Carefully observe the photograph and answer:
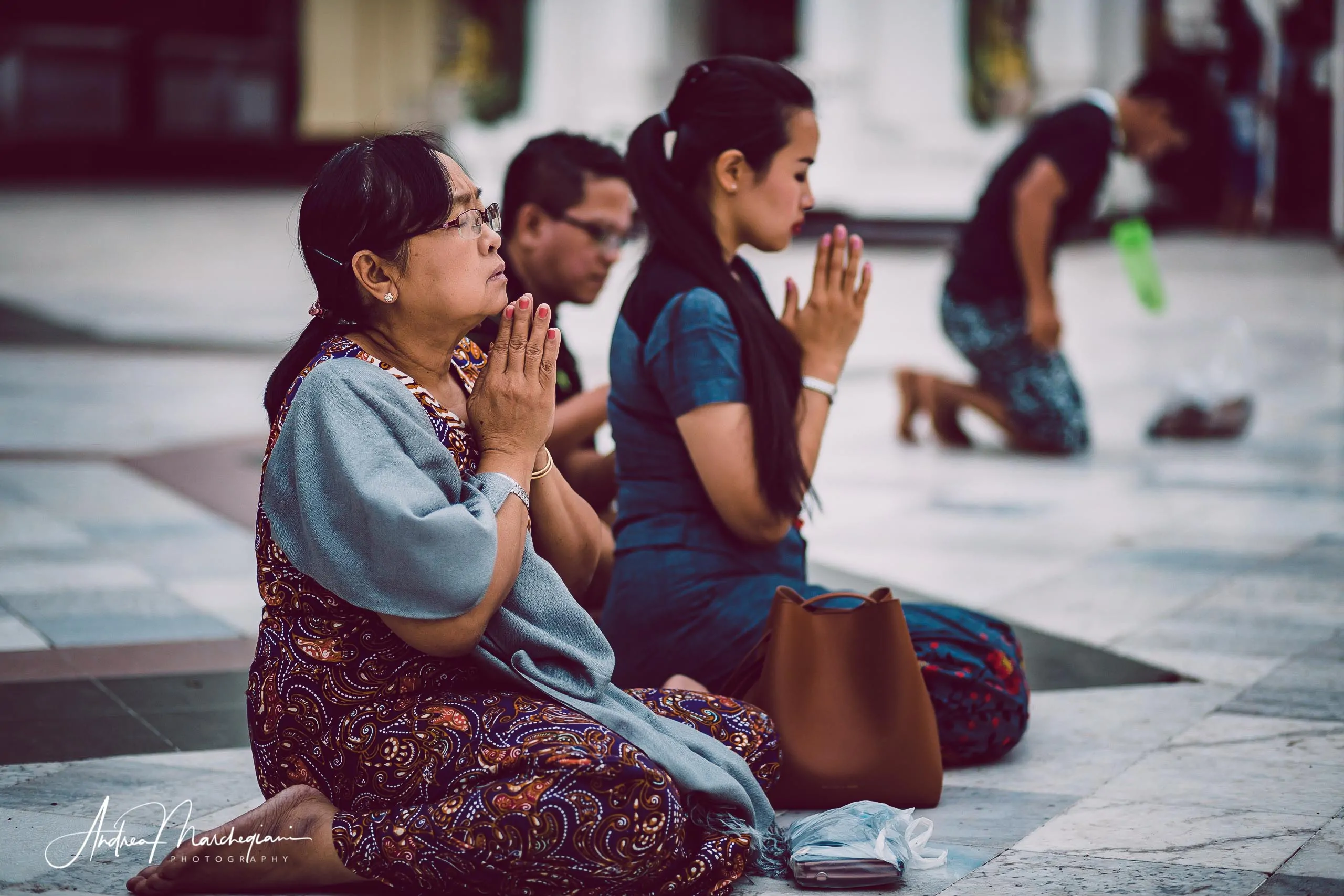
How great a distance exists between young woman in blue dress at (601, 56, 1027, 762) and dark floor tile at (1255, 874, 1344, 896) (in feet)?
2.55

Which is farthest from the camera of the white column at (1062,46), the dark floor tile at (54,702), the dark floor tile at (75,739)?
the white column at (1062,46)

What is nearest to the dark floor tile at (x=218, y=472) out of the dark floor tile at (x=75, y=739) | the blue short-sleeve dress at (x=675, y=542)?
the dark floor tile at (x=75, y=739)

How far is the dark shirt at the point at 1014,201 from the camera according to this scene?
7473 mm

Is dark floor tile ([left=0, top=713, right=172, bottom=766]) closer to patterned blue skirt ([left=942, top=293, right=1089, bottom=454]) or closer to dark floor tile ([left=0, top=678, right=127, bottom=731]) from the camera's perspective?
dark floor tile ([left=0, top=678, right=127, bottom=731])

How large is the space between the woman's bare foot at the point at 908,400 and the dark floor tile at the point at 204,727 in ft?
15.1

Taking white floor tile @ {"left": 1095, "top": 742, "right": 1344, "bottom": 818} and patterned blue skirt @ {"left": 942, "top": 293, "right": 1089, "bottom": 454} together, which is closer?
white floor tile @ {"left": 1095, "top": 742, "right": 1344, "bottom": 818}

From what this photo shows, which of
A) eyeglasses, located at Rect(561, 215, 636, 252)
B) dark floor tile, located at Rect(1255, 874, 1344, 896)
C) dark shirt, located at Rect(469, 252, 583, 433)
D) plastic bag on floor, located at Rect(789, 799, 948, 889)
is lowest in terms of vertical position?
plastic bag on floor, located at Rect(789, 799, 948, 889)

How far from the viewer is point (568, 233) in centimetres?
427

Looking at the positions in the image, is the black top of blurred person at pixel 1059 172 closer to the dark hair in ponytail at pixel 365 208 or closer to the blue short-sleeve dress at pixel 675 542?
the blue short-sleeve dress at pixel 675 542

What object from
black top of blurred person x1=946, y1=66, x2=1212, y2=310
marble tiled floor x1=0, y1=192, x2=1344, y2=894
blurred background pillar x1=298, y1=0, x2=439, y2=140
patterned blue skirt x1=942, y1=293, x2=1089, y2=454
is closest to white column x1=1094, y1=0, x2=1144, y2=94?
marble tiled floor x1=0, y1=192, x2=1344, y2=894

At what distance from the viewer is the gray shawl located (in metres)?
2.56

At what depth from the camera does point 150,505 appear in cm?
638

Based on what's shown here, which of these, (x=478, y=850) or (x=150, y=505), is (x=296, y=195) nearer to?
(x=150, y=505)

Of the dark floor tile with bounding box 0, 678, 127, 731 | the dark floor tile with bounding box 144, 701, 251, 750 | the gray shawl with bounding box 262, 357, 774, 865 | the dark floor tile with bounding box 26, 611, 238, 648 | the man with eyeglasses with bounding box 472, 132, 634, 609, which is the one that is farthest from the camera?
the dark floor tile with bounding box 26, 611, 238, 648
